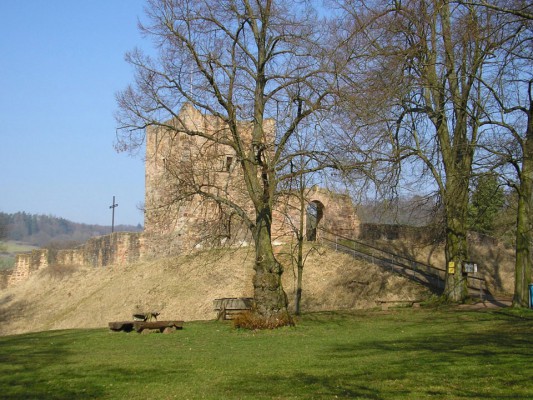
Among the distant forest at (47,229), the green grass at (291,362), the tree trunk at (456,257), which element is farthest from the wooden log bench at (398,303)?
the distant forest at (47,229)

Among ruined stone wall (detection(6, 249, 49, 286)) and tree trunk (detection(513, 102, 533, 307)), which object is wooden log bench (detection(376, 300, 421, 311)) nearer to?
tree trunk (detection(513, 102, 533, 307))

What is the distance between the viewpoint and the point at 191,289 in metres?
29.5

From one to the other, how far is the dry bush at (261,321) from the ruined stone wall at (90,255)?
18.8 metres

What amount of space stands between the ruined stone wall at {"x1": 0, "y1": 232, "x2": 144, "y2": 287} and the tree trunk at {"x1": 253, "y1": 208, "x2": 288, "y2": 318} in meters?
18.4

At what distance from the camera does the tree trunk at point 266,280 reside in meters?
17.9

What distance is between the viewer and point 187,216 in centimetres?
3334

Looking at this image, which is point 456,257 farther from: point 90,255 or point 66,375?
point 90,255

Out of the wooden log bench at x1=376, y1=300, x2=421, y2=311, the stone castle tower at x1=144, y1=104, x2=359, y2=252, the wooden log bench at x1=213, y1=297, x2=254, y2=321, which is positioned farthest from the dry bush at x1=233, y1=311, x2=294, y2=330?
the stone castle tower at x1=144, y1=104, x2=359, y2=252

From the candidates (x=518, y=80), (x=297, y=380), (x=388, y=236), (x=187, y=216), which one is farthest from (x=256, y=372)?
(x=388, y=236)

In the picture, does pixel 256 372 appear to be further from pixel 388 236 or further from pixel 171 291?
pixel 388 236

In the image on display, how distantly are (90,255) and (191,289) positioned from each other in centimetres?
1388

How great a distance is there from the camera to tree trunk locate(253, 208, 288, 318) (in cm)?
1794

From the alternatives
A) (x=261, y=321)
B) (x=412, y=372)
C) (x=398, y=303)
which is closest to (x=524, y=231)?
(x=398, y=303)

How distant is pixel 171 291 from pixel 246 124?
12.1m
